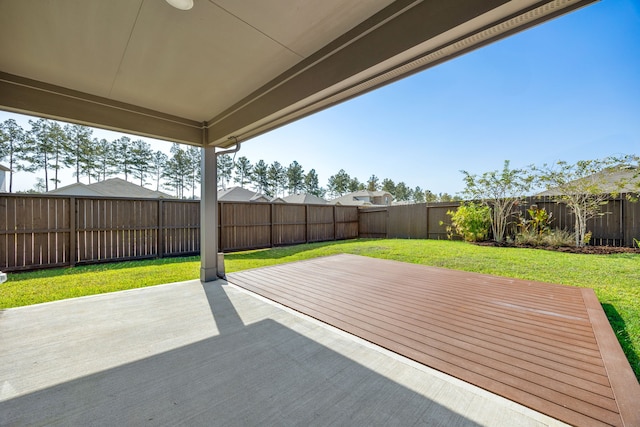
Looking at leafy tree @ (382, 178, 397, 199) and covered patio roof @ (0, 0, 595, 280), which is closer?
covered patio roof @ (0, 0, 595, 280)

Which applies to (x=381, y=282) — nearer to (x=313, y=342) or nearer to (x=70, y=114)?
(x=313, y=342)

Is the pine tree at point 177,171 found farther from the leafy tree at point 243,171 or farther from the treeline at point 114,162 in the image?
the leafy tree at point 243,171

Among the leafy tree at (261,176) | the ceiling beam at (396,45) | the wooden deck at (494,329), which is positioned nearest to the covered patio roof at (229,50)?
the ceiling beam at (396,45)

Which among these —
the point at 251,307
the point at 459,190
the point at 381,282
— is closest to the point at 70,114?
the point at 251,307

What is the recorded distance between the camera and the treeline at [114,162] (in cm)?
1777

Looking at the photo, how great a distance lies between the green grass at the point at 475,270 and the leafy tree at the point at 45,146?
20.2 meters

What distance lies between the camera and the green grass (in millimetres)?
2901

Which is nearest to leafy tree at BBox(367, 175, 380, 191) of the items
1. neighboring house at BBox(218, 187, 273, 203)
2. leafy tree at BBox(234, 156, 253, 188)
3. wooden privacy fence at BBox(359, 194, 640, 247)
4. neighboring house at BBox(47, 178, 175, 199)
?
leafy tree at BBox(234, 156, 253, 188)

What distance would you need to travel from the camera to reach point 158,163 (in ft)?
81.3

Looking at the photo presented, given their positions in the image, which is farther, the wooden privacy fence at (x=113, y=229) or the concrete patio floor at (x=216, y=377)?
the wooden privacy fence at (x=113, y=229)

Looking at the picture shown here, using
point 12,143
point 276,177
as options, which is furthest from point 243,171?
point 12,143

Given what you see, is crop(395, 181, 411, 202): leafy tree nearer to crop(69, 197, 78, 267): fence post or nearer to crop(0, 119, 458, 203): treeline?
crop(0, 119, 458, 203): treeline

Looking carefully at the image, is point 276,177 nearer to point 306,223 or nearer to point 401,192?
point 306,223

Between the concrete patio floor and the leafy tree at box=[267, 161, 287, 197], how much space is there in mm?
29654
